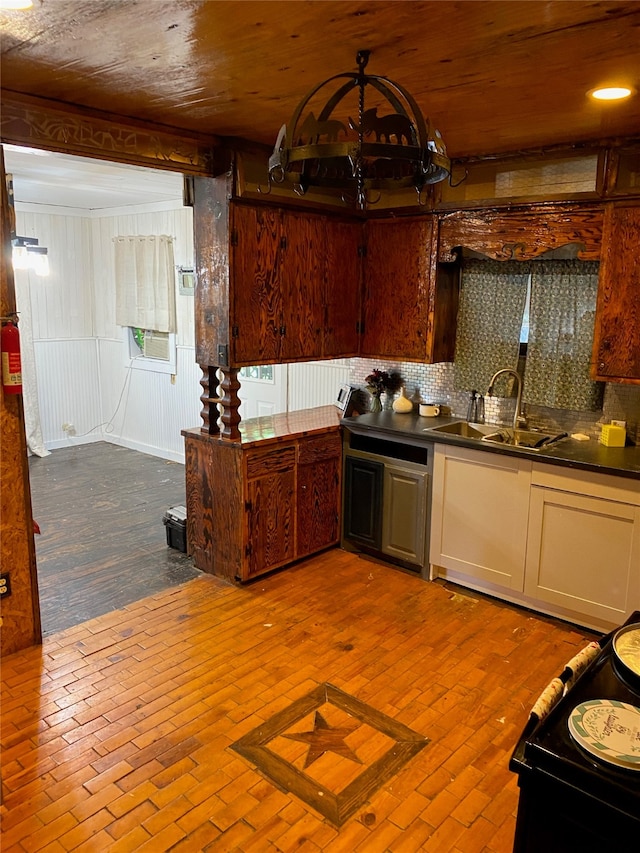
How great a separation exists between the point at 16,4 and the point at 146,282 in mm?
4781

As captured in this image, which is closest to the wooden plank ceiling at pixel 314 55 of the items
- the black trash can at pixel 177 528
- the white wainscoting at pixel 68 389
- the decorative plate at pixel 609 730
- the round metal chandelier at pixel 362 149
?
the round metal chandelier at pixel 362 149

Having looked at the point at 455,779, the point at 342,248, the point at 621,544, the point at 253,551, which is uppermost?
the point at 342,248

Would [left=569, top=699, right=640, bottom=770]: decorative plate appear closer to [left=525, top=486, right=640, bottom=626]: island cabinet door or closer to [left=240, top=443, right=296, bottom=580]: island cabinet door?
[left=525, top=486, right=640, bottom=626]: island cabinet door

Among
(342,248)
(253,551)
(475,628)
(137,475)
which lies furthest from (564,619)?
(137,475)

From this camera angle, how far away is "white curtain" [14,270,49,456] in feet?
21.7

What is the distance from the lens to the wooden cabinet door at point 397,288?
3965 millimetres

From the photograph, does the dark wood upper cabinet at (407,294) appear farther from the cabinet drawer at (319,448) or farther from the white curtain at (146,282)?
the white curtain at (146,282)

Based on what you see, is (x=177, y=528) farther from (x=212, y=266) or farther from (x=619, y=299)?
(x=619, y=299)

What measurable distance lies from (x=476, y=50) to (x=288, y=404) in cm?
359

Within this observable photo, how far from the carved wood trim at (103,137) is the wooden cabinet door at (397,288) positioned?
1.21 meters

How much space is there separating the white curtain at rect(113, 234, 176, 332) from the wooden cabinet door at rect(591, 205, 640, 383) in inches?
165

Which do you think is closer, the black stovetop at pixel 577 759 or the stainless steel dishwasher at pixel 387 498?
the black stovetop at pixel 577 759

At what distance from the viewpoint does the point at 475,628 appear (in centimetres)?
331

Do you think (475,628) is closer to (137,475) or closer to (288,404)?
(288,404)
